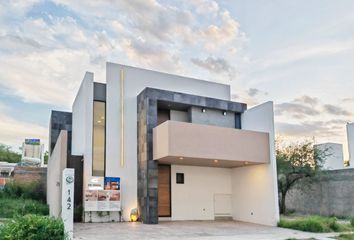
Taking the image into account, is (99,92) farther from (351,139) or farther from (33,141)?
(351,139)

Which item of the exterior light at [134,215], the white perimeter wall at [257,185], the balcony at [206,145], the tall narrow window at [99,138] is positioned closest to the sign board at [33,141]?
the tall narrow window at [99,138]

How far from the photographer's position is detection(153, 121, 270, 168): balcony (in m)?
15.5

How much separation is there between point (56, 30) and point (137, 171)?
7.26 metres

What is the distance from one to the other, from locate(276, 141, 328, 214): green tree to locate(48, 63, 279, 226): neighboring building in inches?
138

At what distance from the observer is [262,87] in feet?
59.3

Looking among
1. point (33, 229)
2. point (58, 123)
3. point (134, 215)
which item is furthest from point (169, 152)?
point (58, 123)

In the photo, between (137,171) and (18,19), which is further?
(137,171)

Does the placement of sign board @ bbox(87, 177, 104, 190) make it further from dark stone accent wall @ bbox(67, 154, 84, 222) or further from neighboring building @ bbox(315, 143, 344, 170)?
neighboring building @ bbox(315, 143, 344, 170)

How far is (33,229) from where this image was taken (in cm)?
714

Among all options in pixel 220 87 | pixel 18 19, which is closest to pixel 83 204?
pixel 18 19

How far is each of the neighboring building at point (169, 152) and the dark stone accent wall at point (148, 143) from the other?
1.7 inches

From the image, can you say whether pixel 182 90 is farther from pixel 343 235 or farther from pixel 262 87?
pixel 343 235

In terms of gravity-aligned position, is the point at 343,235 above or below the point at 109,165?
below

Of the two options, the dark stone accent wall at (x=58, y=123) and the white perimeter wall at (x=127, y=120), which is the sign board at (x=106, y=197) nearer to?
the white perimeter wall at (x=127, y=120)
